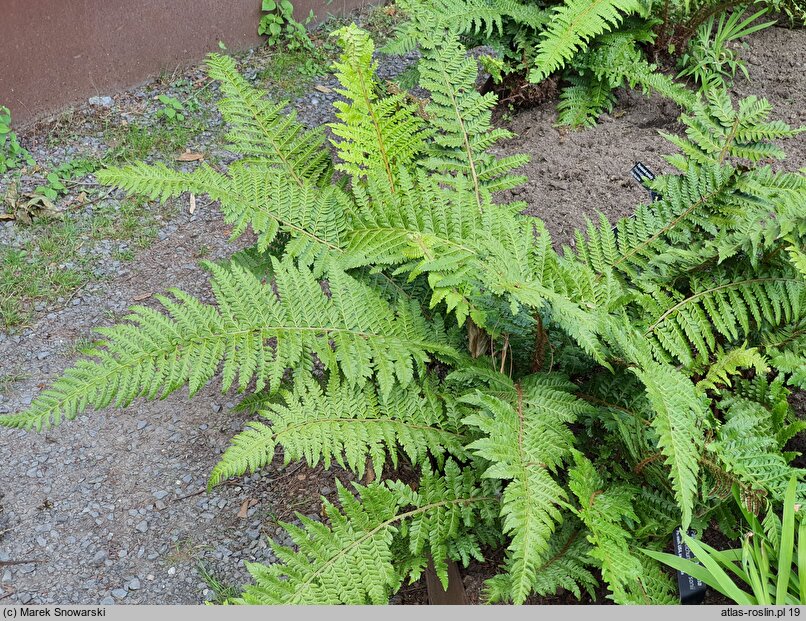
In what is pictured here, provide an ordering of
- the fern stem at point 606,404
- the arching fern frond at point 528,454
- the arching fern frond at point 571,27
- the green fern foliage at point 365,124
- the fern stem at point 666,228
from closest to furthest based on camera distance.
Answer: the arching fern frond at point 528,454, the fern stem at point 606,404, the fern stem at point 666,228, the green fern foliage at point 365,124, the arching fern frond at point 571,27

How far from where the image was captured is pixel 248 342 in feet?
7.18

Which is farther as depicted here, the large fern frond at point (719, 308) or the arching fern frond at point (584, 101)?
the arching fern frond at point (584, 101)

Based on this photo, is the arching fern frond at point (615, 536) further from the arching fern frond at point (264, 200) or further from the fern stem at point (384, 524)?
the arching fern frond at point (264, 200)

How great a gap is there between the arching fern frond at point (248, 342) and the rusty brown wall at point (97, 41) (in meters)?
2.62

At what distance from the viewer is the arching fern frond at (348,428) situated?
209 cm

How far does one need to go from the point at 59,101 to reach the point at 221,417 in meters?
2.39

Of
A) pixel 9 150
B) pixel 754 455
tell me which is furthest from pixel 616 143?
pixel 9 150

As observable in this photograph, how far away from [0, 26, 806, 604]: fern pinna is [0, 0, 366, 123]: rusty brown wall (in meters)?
1.83

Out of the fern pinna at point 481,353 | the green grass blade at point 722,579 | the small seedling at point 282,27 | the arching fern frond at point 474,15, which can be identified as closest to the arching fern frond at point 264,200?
the fern pinna at point 481,353

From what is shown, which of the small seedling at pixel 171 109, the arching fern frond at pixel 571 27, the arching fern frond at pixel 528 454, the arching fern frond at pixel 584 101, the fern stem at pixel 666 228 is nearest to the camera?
the arching fern frond at pixel 528 454

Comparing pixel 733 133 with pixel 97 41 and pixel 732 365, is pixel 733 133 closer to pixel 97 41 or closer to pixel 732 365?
pixel 732 365

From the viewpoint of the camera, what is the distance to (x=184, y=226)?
3871 mm

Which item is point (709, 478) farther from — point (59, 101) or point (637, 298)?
point (59, 101)

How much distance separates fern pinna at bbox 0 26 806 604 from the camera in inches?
79.0
